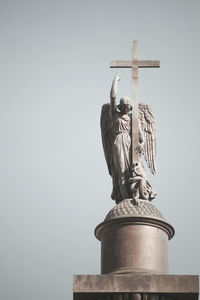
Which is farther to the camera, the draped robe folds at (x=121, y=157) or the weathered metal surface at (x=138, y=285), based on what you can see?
the draped robe folds at (x=121, y=157)

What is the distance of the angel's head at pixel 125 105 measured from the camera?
695 inches

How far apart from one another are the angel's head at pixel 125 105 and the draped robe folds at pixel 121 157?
111 millimetres

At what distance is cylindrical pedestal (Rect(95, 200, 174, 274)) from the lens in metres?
15.5

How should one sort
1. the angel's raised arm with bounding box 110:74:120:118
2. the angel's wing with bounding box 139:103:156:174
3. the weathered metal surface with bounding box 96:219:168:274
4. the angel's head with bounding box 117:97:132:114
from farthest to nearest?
the angel's wing with bounding box 139:103:156:174 < the angel's head with bounding box 117:97:132:114 < the angel's raised arm with bounding box 110:74:120:118 < the weathered metal surface with bounding box 96:219:168:274

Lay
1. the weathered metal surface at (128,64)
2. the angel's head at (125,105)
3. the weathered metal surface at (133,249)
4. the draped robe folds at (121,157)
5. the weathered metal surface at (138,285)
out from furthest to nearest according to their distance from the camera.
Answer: the weathered metal surface at (128,64) < the angel's head at (125,105) < the draped robe folds at (121,157) < the weathered metal surface at (133,249) < the weathered metal surface at (138,285)

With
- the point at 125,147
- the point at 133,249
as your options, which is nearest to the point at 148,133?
the point at 125,147

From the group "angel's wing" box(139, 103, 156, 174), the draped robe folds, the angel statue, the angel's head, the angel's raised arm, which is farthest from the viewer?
"angel's wing" box(139, 103, 156, 174)

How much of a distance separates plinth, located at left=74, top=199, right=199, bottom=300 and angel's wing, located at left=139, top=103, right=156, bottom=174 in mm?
1705

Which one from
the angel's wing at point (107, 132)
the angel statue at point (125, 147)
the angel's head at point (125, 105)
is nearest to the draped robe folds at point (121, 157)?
the angel statue at point (125, 147)

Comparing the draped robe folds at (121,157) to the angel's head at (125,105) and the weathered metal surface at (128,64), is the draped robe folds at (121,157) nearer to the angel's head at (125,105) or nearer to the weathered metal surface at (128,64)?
the angel's head at (125,105)

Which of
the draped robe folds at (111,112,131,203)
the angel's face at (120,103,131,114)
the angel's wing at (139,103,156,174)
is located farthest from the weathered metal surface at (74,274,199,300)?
the angel's face at (120,103,131,114)

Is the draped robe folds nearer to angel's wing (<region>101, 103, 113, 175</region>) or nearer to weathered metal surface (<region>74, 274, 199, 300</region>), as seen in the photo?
angel's wing (<region>101, 103, 113, 175</region>)

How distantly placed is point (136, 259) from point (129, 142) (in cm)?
303

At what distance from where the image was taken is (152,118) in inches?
716
